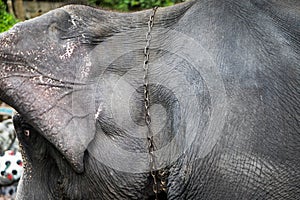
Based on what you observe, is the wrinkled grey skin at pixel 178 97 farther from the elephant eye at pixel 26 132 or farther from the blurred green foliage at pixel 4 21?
the blurred green foliage at pixel 4 21

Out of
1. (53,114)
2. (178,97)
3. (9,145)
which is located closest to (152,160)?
(178,97)

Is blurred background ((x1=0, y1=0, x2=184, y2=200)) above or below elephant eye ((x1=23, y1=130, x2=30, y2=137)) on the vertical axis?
below

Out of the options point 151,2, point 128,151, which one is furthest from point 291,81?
point 151,2

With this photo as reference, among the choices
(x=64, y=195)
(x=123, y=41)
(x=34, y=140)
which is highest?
(x=123, y=41)

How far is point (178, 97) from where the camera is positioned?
1.58 meters

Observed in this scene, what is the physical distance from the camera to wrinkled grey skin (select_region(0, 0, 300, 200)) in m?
1.52

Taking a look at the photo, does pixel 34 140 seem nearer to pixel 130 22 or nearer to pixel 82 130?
pixel 82 130

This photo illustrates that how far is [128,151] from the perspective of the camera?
1604mm

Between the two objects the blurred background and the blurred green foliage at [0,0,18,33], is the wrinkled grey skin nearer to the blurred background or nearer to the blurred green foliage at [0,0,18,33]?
the blurred background

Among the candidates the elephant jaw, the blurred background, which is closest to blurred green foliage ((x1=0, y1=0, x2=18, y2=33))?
the blurred background

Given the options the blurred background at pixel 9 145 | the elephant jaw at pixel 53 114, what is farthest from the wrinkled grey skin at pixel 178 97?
the blurred background at pixel 9 145

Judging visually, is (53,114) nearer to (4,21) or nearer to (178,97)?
(178,97)

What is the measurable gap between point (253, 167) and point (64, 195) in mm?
522

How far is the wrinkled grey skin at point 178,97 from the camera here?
1.52m
